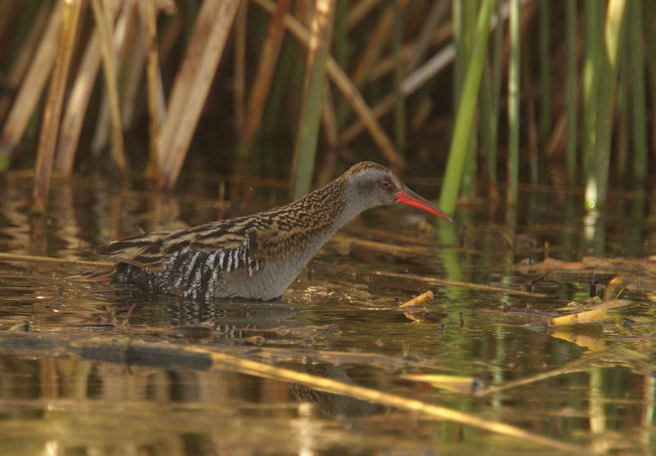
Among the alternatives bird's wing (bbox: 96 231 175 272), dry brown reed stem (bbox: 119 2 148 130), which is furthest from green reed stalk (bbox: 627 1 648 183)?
bird's wing (bbox: 96 231 175 272)

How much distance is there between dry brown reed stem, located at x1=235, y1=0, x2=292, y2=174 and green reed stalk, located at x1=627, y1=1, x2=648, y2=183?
292 cm

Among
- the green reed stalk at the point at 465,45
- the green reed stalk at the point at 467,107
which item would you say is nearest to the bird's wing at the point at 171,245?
the green reed stalk at the point at 467,107

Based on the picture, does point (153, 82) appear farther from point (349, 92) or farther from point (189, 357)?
point (189, 357)

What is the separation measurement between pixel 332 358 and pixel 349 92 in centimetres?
676

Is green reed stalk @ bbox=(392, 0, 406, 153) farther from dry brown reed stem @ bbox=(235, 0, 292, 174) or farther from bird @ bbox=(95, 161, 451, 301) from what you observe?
bird @ bbox=(95, 161, 451, 301)

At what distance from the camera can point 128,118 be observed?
1144 centimetres

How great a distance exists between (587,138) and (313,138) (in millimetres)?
2286

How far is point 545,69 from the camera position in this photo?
10703 mm

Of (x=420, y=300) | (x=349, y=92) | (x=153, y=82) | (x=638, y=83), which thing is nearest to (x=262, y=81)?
(x=349, y=92)

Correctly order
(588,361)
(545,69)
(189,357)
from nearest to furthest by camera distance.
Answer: (189,357) < (588,361) < (545,69)

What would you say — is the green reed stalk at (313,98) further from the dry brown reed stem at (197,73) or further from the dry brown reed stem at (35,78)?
the dry brown reed stem at (35,78)

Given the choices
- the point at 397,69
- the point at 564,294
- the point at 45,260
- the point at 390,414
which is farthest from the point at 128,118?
the point at 390,414

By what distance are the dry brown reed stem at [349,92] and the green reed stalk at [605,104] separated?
8.74 ft

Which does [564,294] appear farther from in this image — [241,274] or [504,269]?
[241,274]
